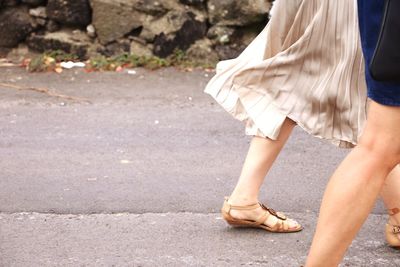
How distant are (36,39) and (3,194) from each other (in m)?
3.34

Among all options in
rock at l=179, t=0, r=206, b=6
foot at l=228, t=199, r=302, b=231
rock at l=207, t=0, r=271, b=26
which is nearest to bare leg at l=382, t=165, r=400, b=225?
foot at l=228, t=199, r=302, b=231

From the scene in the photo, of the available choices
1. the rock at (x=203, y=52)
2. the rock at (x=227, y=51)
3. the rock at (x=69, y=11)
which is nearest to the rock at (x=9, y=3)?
the rock at (x=69, y=11)

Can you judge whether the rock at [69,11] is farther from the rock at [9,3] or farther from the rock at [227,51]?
the rock at [227,51]

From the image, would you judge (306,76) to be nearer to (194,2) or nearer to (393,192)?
(393,192)

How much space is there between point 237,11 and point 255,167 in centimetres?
388

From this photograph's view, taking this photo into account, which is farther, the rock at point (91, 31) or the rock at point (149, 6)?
the rock at point (91, 31)

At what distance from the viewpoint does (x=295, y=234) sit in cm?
395

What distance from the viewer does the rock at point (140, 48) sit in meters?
7.56

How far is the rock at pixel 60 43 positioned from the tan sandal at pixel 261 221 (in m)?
3.98

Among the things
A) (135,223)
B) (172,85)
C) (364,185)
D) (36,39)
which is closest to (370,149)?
(364,185)

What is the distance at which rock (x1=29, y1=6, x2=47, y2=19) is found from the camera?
757cm

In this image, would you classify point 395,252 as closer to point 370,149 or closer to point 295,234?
point 295,234

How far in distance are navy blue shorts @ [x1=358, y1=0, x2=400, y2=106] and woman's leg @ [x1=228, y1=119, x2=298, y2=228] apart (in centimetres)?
100

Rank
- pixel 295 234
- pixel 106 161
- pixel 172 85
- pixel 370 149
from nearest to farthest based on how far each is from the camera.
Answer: pixel 370 149, pixel 295 234, pixel 106 161, pixel 172 85
